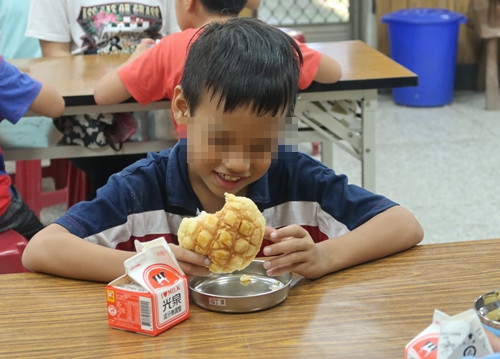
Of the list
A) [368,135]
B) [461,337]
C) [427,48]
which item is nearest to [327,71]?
[368,135]

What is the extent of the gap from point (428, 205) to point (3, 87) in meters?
2.40

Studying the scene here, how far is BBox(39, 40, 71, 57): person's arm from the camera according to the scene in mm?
3336

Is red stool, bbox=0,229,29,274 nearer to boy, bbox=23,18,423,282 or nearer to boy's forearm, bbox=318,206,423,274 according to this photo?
boy, bbox=23,18,423,282

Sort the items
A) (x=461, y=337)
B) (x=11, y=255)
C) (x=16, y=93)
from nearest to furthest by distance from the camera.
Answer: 1. (x=461, y=337)
2. (x=11, y=255)
3. (x=16, y=93)

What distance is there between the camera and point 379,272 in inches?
52.0

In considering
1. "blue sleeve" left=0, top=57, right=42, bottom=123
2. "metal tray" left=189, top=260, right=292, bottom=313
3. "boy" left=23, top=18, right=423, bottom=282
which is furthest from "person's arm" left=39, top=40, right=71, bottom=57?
"metal tray" left=189, top=260, right=292, bottom=313

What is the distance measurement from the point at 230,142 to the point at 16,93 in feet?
4.39

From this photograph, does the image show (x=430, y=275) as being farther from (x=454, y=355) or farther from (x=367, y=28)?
(x=367, y=28)

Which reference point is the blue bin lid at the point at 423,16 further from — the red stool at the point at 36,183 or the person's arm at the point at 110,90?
the person's arm at the point at 110,90

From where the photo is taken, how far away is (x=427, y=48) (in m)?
5.63

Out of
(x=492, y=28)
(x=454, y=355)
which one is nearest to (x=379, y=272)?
(x=454, y=355)

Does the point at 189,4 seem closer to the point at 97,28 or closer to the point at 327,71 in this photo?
the point at 327,71

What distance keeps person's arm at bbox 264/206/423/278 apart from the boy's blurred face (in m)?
0.13

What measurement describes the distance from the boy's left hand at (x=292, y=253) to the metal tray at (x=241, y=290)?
0.08 feet
